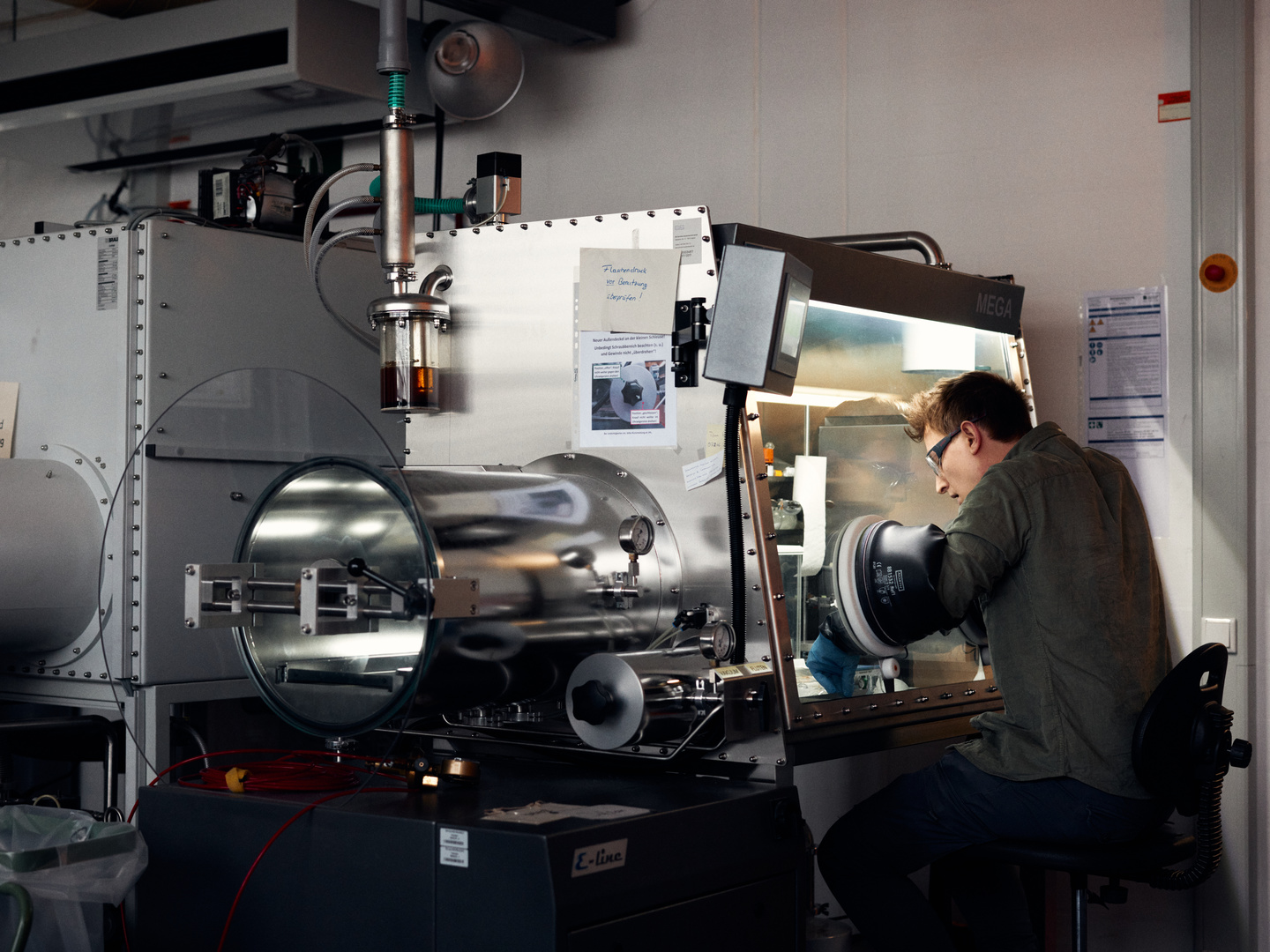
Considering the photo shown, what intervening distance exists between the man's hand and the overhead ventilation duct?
1.89 meters

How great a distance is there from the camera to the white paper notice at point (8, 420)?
3.09 metres

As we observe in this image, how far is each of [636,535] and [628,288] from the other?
431 mm

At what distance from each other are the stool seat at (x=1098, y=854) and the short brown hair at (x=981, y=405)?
0.74 metres

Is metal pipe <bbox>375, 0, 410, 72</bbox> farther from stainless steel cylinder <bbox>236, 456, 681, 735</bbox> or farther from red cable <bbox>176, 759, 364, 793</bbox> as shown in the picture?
red cable <bbox>176, 759, 364, 793</bbox>

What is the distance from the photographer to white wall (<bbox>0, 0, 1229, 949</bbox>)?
304 centimetres

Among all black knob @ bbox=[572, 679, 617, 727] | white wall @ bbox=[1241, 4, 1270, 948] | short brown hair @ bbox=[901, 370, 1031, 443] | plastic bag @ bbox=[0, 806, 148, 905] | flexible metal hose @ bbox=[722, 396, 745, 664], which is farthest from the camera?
white wall @ bbox=[1241, 4, 1270, 948]

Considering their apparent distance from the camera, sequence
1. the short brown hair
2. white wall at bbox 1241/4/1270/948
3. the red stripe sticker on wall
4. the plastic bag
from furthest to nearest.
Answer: the red stripe sticker on wall
white wall at bbox 1241/4/1270/948
the short brown hair
the plastic bag

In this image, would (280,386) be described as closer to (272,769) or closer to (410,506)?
(410,506)

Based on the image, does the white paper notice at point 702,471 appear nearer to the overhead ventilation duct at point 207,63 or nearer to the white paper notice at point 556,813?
the white paper notice at point 556,813

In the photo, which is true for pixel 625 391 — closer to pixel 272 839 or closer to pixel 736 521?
pixel 736 521

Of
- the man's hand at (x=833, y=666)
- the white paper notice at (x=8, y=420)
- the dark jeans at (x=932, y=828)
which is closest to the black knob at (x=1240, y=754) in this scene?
the dark jeans at (x=932, y=828)

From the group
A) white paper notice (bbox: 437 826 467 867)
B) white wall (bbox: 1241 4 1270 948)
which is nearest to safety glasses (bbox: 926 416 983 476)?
white wall (bbox: 1241 4 1270 948)

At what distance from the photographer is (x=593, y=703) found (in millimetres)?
1910

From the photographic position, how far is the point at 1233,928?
113 inches
